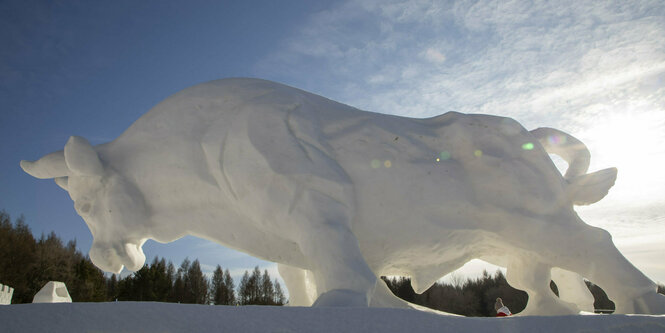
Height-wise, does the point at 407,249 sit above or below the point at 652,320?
above

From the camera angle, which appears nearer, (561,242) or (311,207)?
(311,207)

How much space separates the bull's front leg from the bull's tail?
1959 millimetres

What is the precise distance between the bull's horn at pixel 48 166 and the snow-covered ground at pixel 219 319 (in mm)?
1933

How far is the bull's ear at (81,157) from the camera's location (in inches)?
119

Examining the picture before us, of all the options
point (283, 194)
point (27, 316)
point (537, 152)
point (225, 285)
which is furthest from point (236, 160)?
point (225, 285)

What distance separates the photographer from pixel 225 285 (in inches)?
1128

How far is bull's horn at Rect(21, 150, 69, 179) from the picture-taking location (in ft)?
10.5

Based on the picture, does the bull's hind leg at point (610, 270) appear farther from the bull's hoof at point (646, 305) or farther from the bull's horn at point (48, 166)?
the bull's horn at point (48, 166)

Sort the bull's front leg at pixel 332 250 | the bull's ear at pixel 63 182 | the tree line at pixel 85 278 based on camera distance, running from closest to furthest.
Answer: the bull's front leg at pixel 332 250
the bull's ear at pixel 63 182
the tree line at pixel 85 278

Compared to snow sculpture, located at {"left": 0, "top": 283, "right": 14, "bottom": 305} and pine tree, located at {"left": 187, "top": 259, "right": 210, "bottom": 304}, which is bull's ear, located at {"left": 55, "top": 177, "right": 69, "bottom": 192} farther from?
pine tree, located at {"left": 187, "top": 259, "right": 210, "bottom": 304}

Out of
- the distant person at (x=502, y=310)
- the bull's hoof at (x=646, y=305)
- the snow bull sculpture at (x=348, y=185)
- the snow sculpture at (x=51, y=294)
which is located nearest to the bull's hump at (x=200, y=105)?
the snow bull sculpture at (x=348, y=185)

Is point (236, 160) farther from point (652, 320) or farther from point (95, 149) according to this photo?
point (652, 320)

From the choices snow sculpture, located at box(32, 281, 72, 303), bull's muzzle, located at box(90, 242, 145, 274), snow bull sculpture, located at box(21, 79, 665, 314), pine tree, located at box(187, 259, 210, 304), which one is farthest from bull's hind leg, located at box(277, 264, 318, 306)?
pine tree, located at box(187, 259, 210, 304)

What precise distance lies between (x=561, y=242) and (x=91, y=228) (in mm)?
3461
